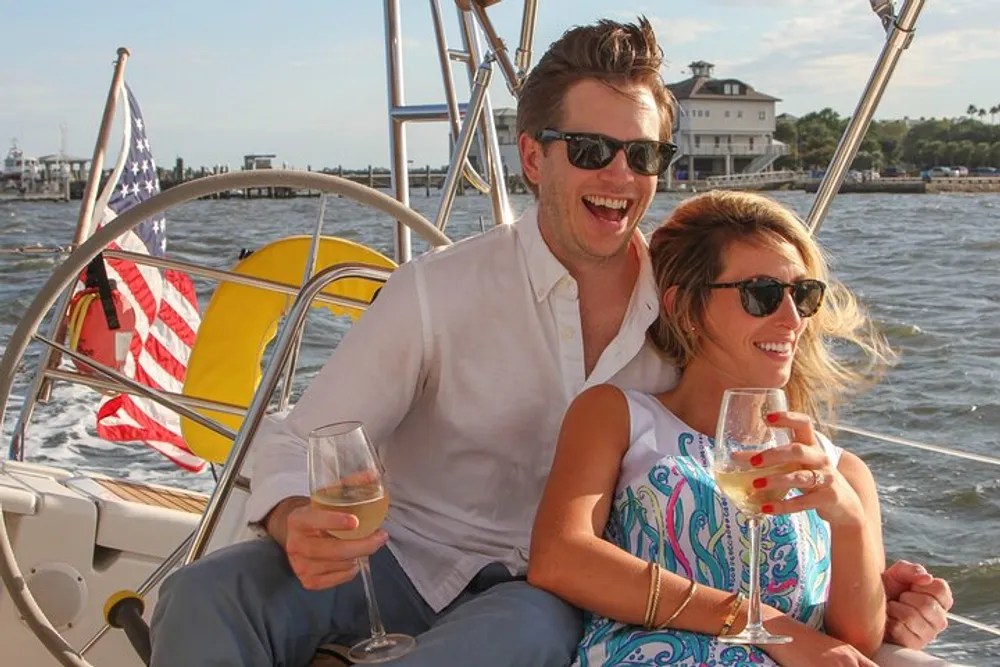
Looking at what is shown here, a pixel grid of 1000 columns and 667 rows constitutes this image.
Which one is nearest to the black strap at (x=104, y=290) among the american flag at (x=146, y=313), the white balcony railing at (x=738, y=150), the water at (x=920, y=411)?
the american flag at (x=146, y=313)

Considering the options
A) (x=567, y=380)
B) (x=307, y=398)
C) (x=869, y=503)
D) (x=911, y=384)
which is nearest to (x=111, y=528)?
(x=307, y=398)

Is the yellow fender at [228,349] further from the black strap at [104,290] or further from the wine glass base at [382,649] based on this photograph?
the wine glass base at [382,649]

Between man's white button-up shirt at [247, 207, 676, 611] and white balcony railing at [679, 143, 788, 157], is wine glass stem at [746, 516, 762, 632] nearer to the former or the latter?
man's white button-up shirt at [247, 207, 676, 611]

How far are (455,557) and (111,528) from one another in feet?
3.70

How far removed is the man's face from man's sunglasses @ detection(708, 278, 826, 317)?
0.72 feet

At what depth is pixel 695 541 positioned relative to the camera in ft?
5.78

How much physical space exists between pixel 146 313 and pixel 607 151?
2548mm

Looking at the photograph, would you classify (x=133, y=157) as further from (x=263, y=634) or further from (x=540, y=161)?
(x=263, y=634)

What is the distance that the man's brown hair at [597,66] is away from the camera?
1.96 metres

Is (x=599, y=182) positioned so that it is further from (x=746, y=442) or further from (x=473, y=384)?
(x=746, y=442)

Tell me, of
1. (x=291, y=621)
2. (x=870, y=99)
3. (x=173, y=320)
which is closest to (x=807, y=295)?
(x=870, y=99)

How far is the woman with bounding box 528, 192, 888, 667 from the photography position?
1658mm

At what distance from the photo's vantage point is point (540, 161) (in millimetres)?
2018

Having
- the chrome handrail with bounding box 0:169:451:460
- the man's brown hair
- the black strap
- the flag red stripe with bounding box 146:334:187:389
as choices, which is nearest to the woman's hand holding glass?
the man's brown hair
